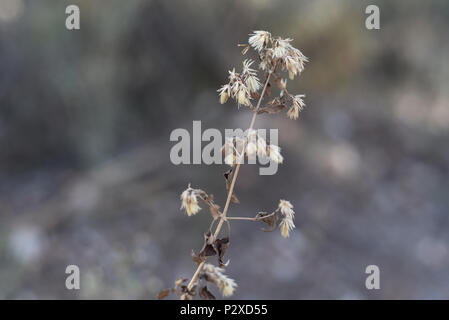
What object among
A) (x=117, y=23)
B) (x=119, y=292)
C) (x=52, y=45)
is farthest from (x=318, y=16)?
Result: (x=119, y=292)

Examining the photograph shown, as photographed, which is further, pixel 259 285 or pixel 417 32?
pixel 417 32

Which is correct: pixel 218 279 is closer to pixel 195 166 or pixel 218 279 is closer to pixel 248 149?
pixel 248 149

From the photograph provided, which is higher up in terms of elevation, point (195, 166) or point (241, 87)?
point (195, 166)

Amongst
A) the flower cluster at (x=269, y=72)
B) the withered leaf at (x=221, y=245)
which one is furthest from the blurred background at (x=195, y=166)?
the flower cluster at (x=269, y=72)

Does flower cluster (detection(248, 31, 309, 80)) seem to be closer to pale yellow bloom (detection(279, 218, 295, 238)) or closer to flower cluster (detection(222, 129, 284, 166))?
flower cluster (detection(222, 129, 284, 166))

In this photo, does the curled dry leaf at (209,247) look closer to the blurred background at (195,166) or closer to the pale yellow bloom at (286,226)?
the pale yellow bloom at (286,226)

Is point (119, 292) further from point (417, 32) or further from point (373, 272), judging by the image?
point (417, 32)

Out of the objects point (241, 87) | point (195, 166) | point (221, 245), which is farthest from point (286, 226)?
point (195, 166)
